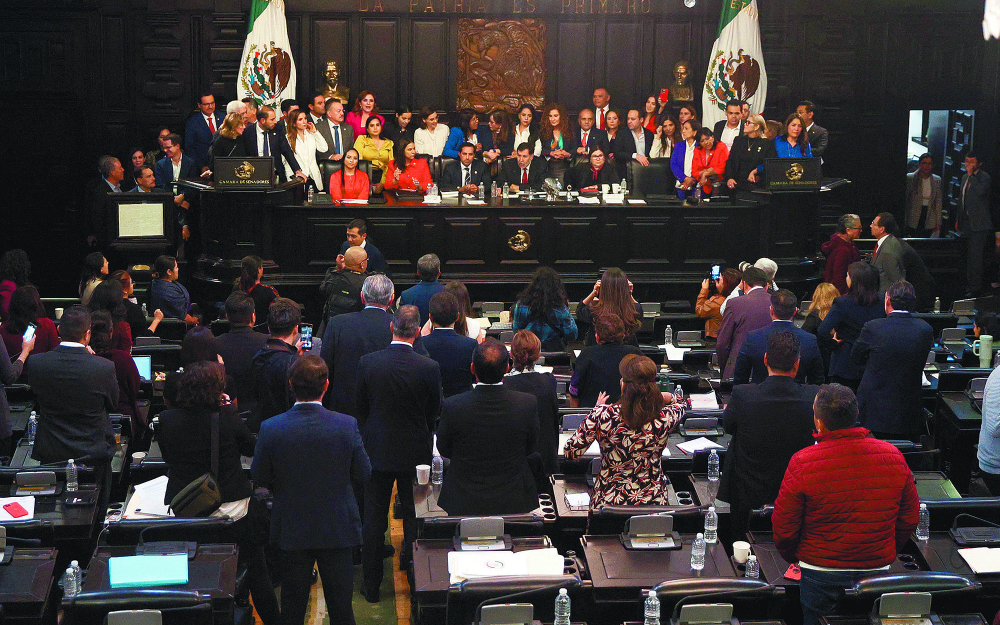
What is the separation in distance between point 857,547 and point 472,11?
11430mm

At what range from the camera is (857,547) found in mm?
5086

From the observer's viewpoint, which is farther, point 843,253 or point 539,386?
point 843,253

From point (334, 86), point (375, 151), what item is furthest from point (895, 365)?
point (334, 86)

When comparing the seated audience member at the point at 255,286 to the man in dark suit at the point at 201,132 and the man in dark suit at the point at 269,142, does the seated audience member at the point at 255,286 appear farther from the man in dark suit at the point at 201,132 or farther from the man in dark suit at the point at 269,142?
the man in dark suit at the point at 201,132

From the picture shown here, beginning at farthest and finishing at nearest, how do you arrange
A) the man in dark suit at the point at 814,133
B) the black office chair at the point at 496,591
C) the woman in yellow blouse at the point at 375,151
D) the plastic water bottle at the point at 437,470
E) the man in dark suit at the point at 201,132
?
the man in dark suit at the point at 201,132 < the woman in yellow blouse at the point at 375,151 < the man in dark suit at the point at 814,133 < the plastic water bottle at the point at 437,470 < the black office chair at the point at 496,591

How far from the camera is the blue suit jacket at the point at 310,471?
17.7ft

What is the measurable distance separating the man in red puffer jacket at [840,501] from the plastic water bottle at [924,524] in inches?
22.1

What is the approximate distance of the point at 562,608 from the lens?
4.84 meters

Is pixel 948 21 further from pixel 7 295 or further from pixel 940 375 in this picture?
pixel 7 295

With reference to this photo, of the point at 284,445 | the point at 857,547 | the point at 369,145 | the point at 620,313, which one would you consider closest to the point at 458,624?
the point at 284,445

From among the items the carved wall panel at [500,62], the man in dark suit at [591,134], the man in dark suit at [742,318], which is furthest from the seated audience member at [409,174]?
the man in dark suit at [742,318]

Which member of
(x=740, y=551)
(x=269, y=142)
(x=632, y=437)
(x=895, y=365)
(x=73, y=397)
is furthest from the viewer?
(x=269, y=142)

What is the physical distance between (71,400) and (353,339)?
1.58m

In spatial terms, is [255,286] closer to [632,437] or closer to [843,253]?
[632,437]
